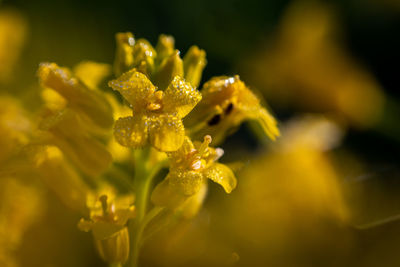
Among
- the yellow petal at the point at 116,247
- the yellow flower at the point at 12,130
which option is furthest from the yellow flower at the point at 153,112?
the yellow flower at the point at 12,130

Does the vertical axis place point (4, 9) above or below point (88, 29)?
above

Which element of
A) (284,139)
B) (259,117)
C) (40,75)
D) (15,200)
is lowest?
(284,139)

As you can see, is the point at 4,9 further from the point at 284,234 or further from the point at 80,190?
the point at 284,234

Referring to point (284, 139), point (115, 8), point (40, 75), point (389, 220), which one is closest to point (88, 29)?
point (115, 8)

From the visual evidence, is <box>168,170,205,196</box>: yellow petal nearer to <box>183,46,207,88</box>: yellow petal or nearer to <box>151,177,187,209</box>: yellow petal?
<box>151,177,187,209</box>: yellow petal

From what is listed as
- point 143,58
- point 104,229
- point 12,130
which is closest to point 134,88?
point 143,58

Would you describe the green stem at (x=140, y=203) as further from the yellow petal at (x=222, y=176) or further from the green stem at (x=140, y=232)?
the yellow petal at (x=222, y=176)

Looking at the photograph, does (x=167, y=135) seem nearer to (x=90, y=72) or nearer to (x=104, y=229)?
(x=104, y=229)
